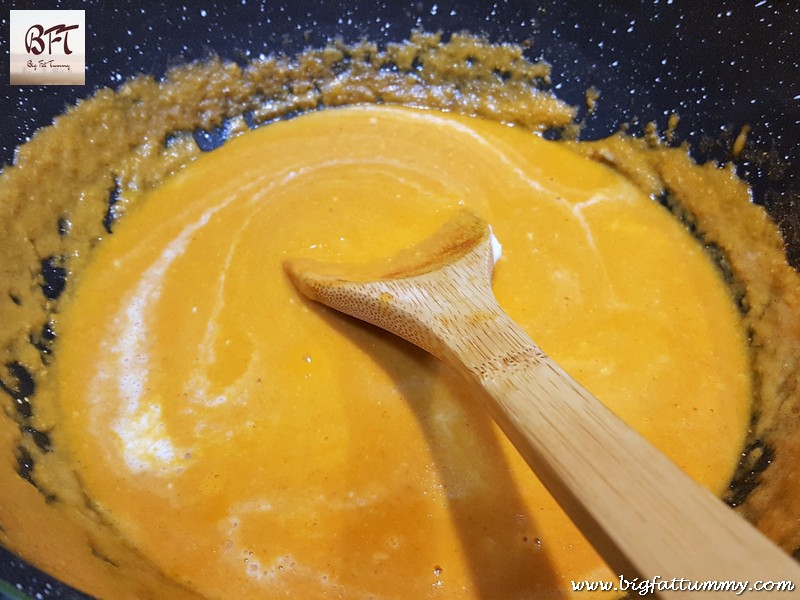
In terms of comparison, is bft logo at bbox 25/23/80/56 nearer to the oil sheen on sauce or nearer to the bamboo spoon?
the oil sheen on sauce

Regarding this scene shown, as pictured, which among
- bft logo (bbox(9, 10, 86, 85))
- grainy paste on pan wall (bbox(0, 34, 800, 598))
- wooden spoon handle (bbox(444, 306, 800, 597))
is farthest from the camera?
bft logo (bbox(9, 10, 86, 85))

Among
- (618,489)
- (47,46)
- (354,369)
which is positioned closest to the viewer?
(618,489)

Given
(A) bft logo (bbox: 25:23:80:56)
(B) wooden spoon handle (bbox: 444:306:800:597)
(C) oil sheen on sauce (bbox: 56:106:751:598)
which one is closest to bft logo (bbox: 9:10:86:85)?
(A) bft logo (bbox: 25:23:80:56)

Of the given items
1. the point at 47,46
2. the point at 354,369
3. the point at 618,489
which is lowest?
the point at 618,489

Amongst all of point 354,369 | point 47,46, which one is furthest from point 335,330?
point 47,46

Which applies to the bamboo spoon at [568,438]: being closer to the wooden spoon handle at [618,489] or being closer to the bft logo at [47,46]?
the wooden spoon handle at [618,489]

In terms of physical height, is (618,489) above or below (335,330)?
below

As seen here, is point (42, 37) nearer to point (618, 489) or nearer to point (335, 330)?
point (335, 330)

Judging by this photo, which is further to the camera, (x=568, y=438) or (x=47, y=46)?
(x=47, y=46)
